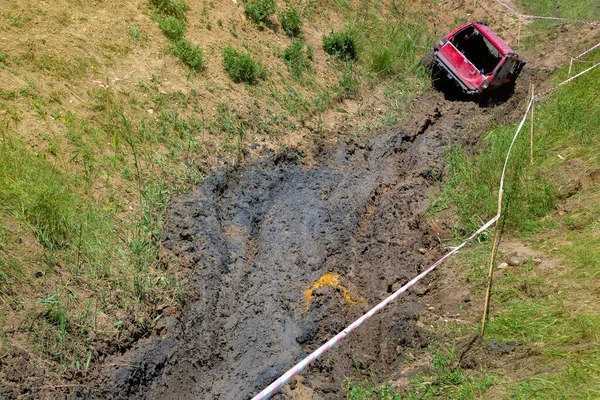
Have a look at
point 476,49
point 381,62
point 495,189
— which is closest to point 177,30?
point 381,62

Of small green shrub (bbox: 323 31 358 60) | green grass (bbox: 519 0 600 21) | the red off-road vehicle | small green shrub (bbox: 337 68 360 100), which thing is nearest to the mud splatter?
small green shrub (bbox: 337 68 360 100)

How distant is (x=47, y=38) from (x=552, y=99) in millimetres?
9532

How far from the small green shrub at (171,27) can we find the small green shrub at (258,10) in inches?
75.3

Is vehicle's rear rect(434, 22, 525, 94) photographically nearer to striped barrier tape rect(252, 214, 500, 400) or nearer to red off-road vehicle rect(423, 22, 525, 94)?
red off-road vehicle rect(423, 22, 525, 94)

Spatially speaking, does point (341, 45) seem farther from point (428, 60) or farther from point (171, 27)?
point (171, 27)

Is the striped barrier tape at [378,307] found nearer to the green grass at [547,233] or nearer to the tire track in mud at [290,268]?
the green grass at [547,233]

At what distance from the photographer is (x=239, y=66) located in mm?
9422

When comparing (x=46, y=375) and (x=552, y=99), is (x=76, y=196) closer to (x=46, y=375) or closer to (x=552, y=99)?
(x=46, y=375)

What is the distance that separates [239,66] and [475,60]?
6037 mm

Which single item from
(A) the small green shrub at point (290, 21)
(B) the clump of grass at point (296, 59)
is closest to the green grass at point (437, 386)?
(B) the clump of grass at point (296, 59)

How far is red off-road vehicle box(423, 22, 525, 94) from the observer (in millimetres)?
11164

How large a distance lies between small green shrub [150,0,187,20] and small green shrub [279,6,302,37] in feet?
7.93

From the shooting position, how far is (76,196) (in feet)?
21.2

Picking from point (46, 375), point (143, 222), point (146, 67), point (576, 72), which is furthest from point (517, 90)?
point (46, 375)
